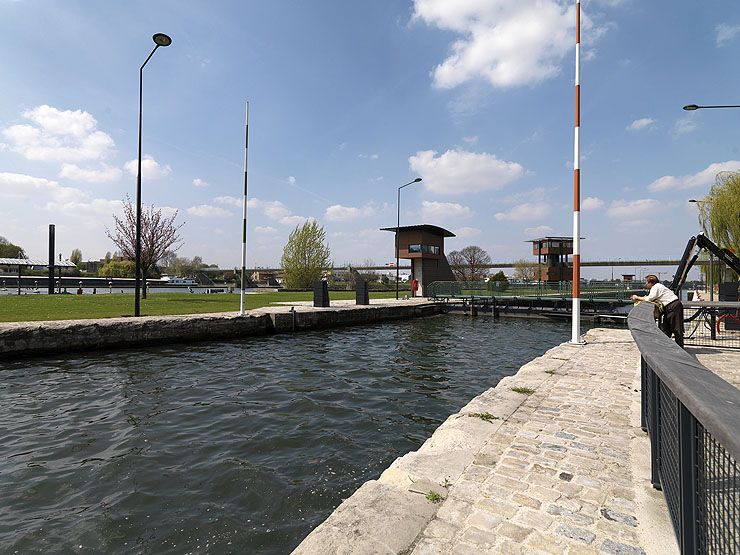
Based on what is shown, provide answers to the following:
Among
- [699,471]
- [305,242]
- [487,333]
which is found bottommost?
[487,333]

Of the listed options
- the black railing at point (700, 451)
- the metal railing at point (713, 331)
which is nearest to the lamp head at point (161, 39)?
the black railing at point (700, 451)

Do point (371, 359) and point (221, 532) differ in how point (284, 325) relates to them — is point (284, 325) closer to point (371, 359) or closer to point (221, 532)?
point (371, 359)

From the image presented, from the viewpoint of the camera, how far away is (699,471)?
194 centimetres

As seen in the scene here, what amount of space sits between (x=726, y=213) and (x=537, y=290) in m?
11.8

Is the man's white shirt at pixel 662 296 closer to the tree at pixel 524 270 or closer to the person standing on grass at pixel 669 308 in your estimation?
the person standing on grass at pixel 669 308

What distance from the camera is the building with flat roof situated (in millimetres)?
35438

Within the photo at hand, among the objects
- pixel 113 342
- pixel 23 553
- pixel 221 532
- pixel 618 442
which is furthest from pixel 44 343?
pixel 618 442

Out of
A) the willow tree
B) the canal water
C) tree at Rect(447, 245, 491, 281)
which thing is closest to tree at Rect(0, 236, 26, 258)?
tree at Rect(447, 245, 491, 281)

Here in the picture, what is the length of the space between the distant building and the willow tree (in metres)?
19.6

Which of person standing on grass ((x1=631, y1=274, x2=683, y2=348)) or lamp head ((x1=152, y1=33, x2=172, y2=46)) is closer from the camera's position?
person standing on grass ((x1=631, y1=274, x2=683, y2=348))

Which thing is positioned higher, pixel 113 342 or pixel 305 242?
pixel 305 242

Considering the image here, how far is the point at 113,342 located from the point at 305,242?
33813mm

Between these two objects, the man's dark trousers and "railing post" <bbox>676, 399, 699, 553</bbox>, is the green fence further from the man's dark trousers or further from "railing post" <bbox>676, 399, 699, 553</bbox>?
"railing post" <bbox>676, 399, 699, 553</bbox>

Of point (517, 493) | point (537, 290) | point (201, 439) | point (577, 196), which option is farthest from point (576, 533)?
point (537, 290)
